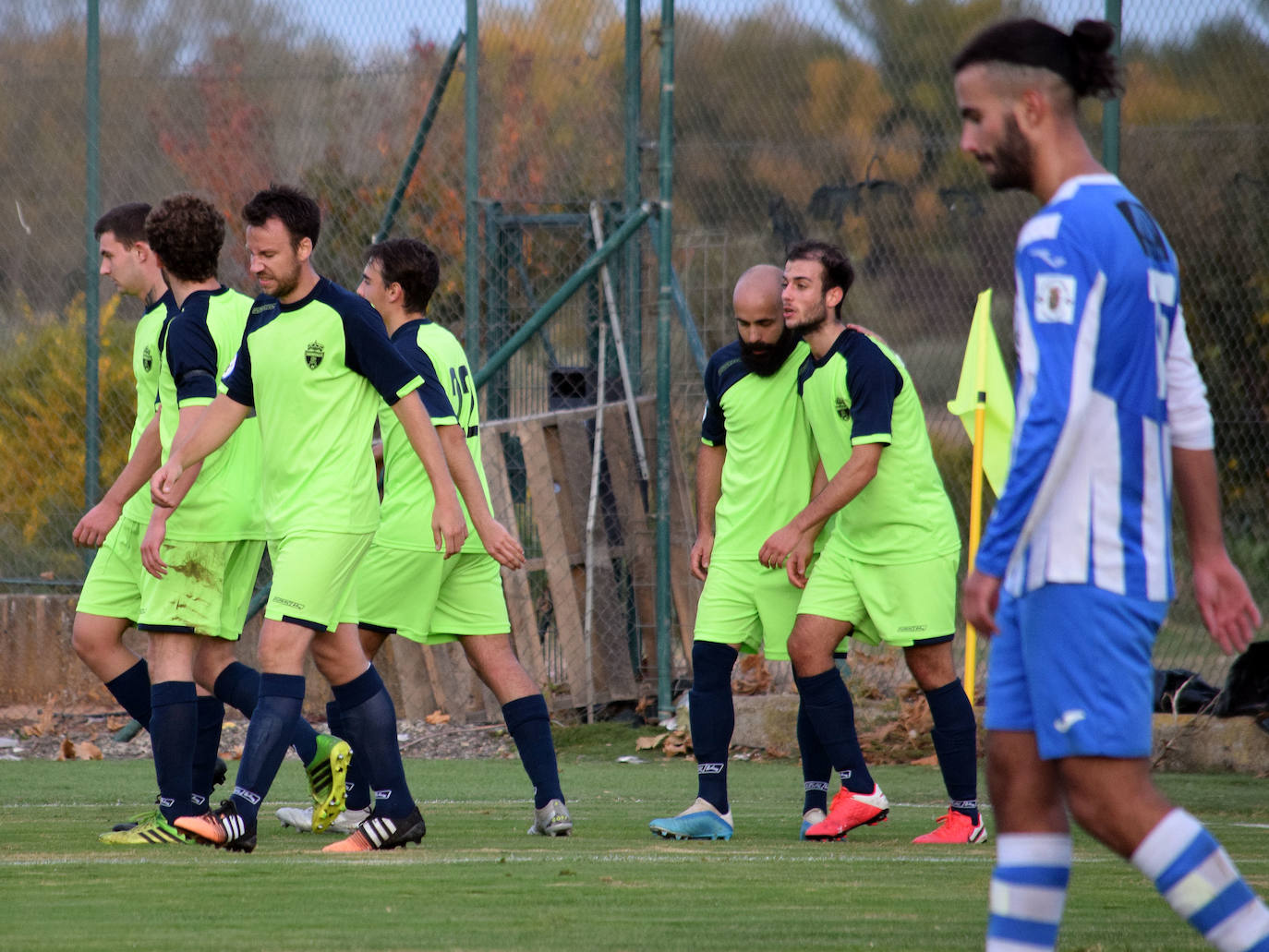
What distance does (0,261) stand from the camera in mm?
11664

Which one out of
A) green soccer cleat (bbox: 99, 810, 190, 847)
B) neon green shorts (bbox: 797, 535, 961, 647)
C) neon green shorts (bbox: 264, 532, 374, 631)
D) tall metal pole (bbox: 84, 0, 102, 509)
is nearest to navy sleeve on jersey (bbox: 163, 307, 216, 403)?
neon green shorts (bbox: 264, 532, 374, 631)

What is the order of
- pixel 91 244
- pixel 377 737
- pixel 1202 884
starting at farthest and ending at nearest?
pixel 91 244 < pixel 377 737 < pixel 1202 884

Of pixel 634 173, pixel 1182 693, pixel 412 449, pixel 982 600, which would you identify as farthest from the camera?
pixel 634 173

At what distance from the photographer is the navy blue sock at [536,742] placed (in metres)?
6.22

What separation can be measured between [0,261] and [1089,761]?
1007 cm

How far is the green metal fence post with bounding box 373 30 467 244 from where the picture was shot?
442 inches

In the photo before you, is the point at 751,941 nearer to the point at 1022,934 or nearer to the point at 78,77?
the point at 1022,934

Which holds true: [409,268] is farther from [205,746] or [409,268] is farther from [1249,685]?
[1249,685]

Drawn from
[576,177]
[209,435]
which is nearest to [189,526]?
[209,435]

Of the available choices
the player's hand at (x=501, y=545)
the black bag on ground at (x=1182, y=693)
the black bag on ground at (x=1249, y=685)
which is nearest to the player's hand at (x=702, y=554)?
the player's hand at (x=501, y=545)

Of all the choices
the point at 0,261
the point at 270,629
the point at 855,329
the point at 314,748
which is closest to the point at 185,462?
the point at 270,629

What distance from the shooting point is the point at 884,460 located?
6.53 meters

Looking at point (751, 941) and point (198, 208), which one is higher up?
point (198, 208)

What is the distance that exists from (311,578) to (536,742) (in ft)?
3.90
